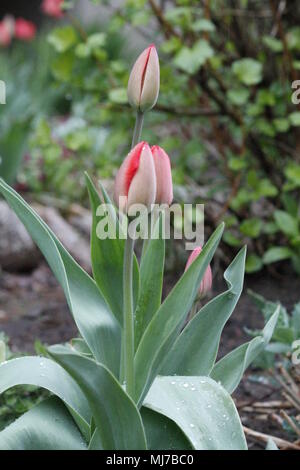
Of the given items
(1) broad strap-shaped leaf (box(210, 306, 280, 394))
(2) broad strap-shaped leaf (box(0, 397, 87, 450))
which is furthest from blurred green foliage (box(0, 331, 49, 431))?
(1) broad strap-shaped leaf (box(210, 306, 280, 394))

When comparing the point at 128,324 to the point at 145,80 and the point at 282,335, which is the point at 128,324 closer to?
the point at 145,80

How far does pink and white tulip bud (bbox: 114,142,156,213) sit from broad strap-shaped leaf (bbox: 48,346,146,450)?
0.23 metres

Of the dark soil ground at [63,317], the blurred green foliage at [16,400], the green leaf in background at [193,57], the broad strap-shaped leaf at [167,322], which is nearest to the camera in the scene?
the broad strap-shaped leaf at [167,322]

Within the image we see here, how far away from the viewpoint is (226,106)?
10.2 feet

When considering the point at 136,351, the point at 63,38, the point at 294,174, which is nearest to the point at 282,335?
the point at 136,351

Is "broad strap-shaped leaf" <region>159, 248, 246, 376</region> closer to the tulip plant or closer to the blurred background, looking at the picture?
the tulip plant

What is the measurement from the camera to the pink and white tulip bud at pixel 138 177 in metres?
1.09

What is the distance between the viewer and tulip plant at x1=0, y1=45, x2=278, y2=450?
44.4 inches

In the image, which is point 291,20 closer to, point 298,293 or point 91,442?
point 298,293

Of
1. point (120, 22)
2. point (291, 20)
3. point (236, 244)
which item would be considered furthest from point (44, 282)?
point (291, 20)

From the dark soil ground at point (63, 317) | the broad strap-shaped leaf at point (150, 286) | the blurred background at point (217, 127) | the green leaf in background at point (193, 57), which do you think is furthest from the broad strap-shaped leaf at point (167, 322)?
the green leaf in background at point (193, 57)

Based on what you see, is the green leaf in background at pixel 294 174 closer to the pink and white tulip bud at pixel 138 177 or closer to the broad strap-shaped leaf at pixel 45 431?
the broad strap-shaped leaf at pixel 45 431

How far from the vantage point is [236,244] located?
10.1 feet
